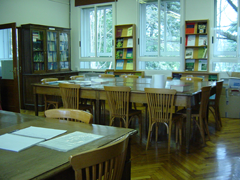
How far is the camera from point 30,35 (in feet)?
21.7

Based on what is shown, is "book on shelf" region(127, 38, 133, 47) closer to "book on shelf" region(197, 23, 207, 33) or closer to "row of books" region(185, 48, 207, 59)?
"row of books" region(185, 48, 207, 59)

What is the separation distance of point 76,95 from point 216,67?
408 cm

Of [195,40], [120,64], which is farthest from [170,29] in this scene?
[120,64]

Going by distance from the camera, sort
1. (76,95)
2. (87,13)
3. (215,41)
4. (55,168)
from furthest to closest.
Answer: (87,13)
(215,41)
(76,95)
(55,168)

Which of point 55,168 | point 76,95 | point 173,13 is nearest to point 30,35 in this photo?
point 76,95

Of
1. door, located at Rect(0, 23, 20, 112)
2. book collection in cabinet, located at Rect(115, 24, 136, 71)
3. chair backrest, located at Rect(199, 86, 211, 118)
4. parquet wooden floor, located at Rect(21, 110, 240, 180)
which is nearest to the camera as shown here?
parquet wooden floor, located at Rect(21, 110, 240, 180)

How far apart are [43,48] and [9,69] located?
1084mm

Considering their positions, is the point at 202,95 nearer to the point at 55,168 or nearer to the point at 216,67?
the point at 55,168

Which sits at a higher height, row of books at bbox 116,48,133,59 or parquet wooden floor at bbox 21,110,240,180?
row of books at bbox 116,48,133,59

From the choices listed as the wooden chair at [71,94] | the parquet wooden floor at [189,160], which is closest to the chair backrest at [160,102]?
the parquet wooden floor at [189,160]

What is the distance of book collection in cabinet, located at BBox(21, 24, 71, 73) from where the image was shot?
666cm

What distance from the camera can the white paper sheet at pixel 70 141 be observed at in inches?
53.4

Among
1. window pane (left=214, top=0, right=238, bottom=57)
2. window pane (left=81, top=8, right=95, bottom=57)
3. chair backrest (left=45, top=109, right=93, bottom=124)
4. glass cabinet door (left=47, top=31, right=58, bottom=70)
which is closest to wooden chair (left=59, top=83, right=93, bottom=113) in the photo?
chair backrest (left=45, top=109, right=93, bottom=124)

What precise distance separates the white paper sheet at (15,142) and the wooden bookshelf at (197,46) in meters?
5.65
